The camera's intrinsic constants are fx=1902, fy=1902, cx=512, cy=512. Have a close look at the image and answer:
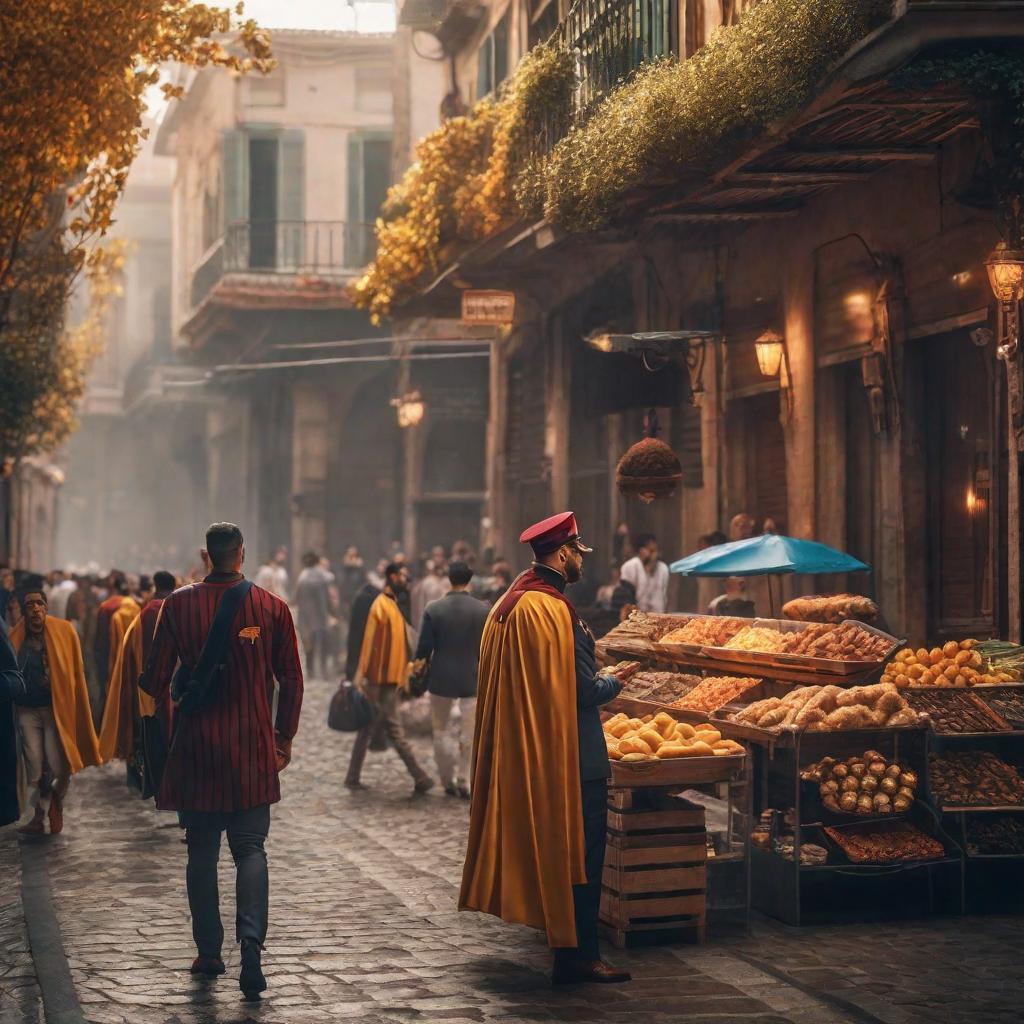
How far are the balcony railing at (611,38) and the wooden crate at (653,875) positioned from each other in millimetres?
8292

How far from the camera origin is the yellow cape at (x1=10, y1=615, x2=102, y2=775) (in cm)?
1218

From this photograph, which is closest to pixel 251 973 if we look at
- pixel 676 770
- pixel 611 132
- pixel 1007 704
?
pixel 676 770

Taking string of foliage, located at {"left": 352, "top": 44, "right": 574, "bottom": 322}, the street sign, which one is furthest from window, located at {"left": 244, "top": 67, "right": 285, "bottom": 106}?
the street sign

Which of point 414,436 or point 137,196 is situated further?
point 137,196

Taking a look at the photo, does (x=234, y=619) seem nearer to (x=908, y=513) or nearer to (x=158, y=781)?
(x=158, y=781)

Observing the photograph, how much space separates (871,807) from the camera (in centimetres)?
904

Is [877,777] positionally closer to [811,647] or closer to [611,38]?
[811,647]

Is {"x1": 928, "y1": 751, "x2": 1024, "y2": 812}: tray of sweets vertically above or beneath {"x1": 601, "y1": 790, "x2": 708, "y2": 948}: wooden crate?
above

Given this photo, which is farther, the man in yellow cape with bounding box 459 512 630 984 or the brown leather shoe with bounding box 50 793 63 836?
the brown leather shoe with bounding box 50 793 63 836

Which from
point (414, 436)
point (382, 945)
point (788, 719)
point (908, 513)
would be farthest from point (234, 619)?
point (414, 436)

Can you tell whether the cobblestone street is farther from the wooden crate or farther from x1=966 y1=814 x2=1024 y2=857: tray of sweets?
x1=966 y1=814 x2=1024 y2=857: tray of sweets

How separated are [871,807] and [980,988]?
1664 millimetres

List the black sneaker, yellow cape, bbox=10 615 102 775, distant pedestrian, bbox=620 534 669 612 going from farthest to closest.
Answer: distant pedestrian, bbox=620 534 669 612, yellow cape, bbox=10 615 102 775, the black sneaker

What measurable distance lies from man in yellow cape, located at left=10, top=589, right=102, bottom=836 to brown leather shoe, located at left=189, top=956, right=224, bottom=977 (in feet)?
15.4
